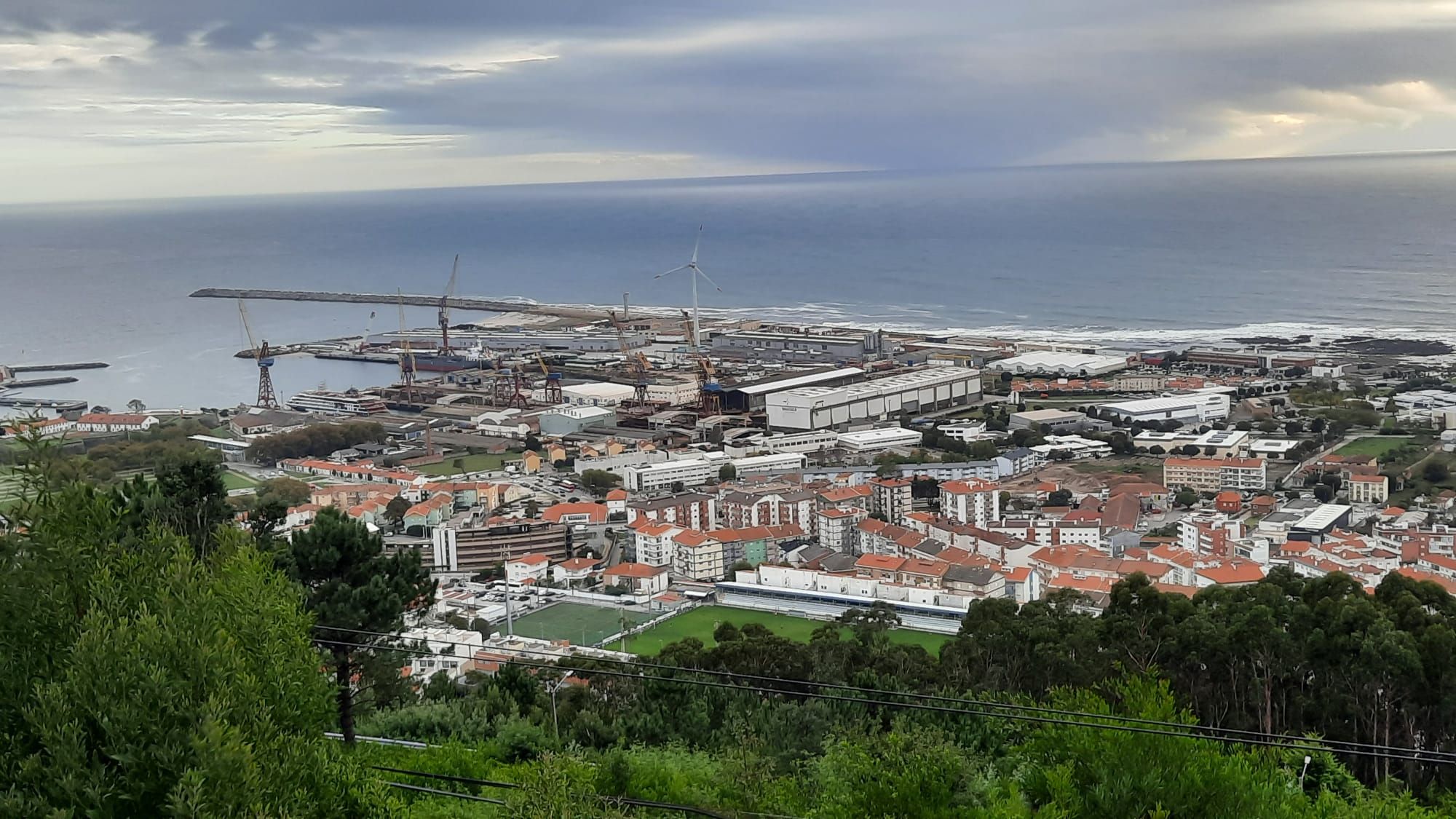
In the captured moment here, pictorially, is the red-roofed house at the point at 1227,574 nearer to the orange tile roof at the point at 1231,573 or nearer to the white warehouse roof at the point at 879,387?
the orange tile roof at the point at 1231,573

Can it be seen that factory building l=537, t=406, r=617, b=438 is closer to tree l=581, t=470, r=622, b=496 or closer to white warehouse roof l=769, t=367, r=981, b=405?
white warehouse roof l=769, t=367, r=981, b=405

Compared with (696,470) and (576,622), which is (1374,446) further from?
(576,622)

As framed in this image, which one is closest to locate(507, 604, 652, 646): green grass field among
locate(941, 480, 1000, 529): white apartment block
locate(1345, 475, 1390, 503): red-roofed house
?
locate(941, 480, 1000, 529): white apartment block

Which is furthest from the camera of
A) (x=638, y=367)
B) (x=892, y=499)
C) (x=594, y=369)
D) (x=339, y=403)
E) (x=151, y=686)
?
(x=594, y=369)

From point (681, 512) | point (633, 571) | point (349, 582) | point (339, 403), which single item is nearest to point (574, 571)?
point (633, 571)

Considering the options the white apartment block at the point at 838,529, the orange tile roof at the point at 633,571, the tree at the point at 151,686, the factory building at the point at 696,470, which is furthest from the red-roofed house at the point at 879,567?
the tree at the point at 151,686

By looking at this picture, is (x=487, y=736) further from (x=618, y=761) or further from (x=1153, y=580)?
(x=1153, y=580)
